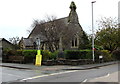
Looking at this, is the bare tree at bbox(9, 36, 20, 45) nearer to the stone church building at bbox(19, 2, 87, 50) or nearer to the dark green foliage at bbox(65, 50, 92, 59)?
the stone church building at bbox(19, 2, 87, 50)

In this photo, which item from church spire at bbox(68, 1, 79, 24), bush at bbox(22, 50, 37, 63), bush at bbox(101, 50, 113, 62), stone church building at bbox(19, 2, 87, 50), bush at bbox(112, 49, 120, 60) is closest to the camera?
bush at bbox(22, 50, 37, 63)

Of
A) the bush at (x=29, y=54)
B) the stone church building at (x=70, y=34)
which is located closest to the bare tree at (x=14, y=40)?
the stone church building at (x=70, y=34)

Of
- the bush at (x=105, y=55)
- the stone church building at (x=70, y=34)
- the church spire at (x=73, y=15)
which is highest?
the church spire at (x=73, y=15)

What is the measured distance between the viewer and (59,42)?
40.6 metres

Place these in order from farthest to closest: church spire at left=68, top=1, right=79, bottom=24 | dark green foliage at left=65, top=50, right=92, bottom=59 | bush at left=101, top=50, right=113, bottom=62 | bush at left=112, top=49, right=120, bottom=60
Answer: church spire at left=68, top=1, right=79, bottom=24
bush at left=112, top=49, right=120, bottom=60
bush at left=101, top=50, right=113, bottom=62
dark green foliage at left=65, top=50, right=92, bottom=59

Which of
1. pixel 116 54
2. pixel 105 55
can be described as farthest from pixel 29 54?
pixel 116 54

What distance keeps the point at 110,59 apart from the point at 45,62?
1383 centimetres

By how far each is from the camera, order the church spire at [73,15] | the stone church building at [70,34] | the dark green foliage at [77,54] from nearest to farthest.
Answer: the dark green foliage at [77,54] < the stone church building at [70,34] < the church spire at [73,15]

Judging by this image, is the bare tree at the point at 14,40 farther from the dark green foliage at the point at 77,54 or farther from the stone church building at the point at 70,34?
the dark green foliage at the point at 77,54

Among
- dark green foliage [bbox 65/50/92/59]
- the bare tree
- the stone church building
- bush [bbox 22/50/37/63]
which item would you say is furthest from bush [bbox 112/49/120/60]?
the bare tree

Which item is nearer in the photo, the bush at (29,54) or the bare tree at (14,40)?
the bush at (29,54)

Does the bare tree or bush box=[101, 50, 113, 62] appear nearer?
bush box=[101, 50, 113, 62]

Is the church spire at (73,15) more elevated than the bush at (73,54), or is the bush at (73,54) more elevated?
the church spire at (73,15)

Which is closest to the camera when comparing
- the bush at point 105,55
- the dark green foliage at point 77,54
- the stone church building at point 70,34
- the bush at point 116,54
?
the dark green foliage at point 77,54
